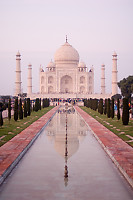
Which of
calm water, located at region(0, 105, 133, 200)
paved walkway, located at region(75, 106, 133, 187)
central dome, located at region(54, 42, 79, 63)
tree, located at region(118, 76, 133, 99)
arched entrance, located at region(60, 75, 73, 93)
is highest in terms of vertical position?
central dome, located at region(54, 42, 79, 63)

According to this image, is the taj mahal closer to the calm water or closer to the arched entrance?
the arched entrance

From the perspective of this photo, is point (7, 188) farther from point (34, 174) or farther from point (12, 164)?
point (12, 164)

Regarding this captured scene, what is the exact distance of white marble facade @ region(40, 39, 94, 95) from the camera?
53.5 metres

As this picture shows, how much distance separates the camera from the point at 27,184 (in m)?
5.24

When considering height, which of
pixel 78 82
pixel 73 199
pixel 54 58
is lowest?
pixel 73 199

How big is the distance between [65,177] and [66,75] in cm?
4910

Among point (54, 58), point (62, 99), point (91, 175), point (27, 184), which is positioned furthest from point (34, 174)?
point (54, 58)

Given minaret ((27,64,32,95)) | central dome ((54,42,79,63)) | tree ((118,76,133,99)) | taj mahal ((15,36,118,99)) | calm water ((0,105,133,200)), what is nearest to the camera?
calm water ((0,105,133,200))

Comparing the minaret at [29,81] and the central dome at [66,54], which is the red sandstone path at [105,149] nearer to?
the minaret at [29,81]

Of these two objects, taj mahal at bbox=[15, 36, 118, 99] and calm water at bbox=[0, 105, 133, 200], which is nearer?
calm water at bbox=[0, 105, 133, 200]

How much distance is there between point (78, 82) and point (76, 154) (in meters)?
46.0

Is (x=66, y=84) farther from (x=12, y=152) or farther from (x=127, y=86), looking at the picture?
(x=12, y=152)

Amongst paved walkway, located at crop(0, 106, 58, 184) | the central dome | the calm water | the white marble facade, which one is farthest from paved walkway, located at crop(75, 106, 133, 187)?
the central dome

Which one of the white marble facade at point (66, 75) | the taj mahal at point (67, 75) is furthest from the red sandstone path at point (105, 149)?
the white marble facade at point (66, 75)
